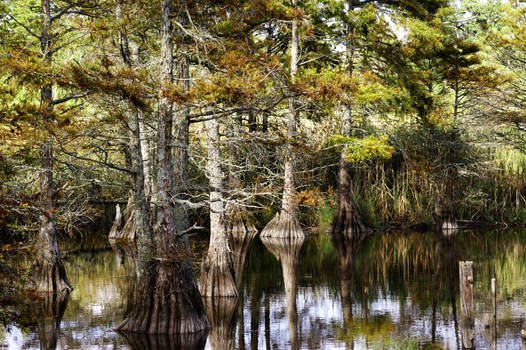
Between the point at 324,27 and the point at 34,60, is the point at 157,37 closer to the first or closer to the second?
the point at 34,60

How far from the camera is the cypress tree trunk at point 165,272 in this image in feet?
38.0

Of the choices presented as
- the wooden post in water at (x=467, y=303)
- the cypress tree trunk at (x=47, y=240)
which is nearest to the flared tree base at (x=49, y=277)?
the cypress tree trunk at (x=47, y=240)

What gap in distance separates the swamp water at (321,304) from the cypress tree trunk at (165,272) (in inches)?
11.6

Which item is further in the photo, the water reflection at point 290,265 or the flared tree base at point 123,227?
the flared tree base at point 123,227

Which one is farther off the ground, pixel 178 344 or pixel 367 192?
pixel 367 192

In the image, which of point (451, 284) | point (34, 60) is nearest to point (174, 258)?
point (34, 60)

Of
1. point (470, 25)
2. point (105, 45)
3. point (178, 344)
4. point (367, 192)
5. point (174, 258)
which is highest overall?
point (470, 25)

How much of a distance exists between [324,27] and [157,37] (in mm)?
11484

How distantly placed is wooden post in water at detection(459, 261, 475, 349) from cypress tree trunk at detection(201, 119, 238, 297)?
545cm

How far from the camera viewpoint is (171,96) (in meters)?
11.0

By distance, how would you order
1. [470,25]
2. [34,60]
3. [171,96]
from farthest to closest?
1. [470,25]
2. [34,60]
3. [171,96]

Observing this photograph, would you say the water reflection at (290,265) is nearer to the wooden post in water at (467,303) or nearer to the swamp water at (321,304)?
the swamp water at (321,304)

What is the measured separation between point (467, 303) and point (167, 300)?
4468 mm

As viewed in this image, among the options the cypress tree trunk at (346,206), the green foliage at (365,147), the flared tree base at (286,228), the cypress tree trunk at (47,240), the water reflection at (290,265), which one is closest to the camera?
the water reflection at (290,265)
